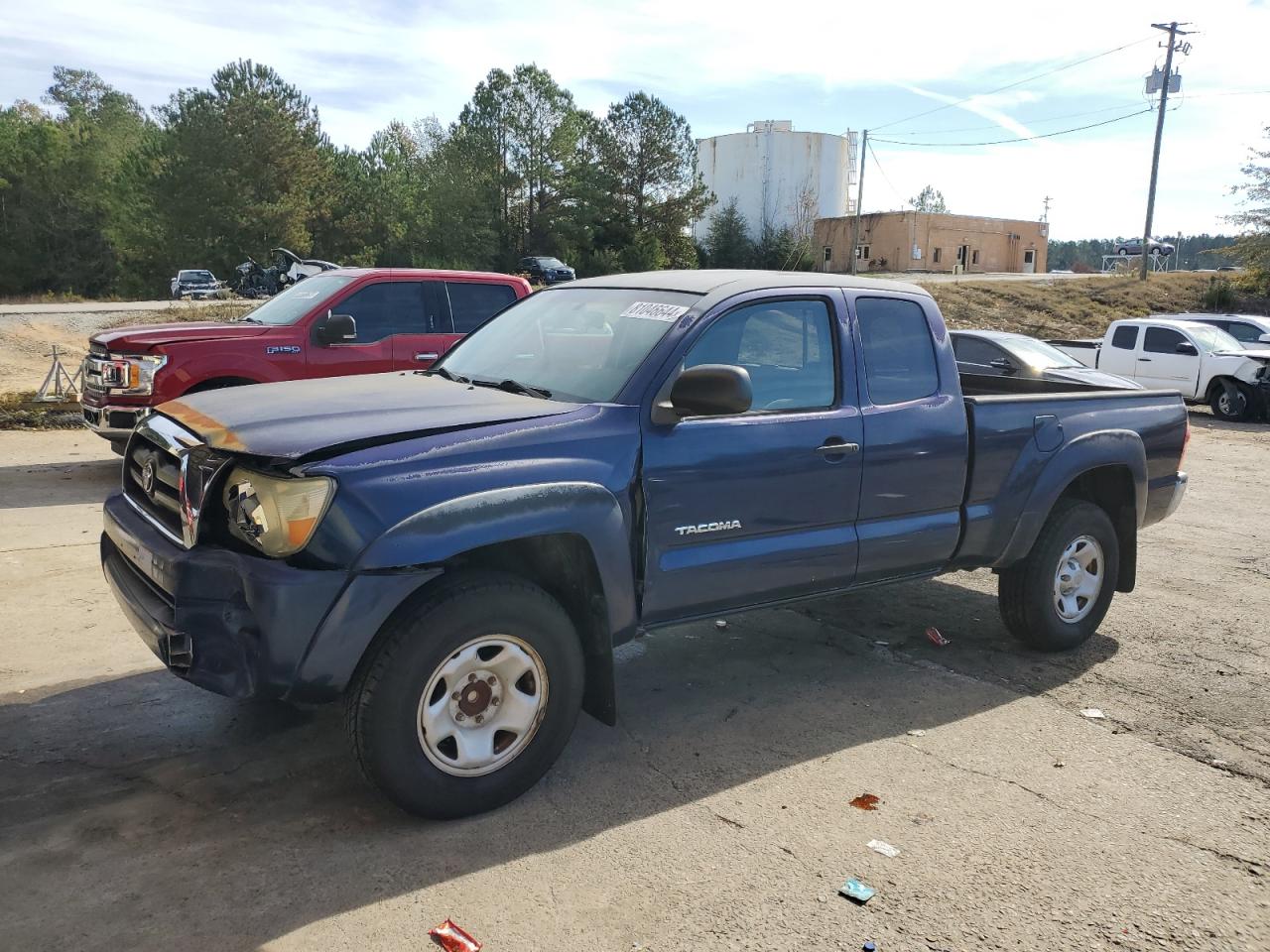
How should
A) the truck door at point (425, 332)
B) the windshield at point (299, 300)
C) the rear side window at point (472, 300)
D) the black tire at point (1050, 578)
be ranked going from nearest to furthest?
the black tire at point (1050, 578) < the windshield at point (299, 300) < the truck door at point (425, 332) < the rear side window at point (472, 300)

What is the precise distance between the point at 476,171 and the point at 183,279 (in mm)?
22974

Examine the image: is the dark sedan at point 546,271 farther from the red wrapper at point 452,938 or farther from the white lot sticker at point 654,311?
the red wrapper at point 452,938

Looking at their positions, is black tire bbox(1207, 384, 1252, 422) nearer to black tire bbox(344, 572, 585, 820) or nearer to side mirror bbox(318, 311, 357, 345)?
side mirror bbox(318, 311, 357, 345)

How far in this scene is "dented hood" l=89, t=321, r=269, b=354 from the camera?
8258 mm

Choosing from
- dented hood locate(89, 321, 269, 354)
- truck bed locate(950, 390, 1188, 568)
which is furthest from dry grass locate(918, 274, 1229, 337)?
truck bed locate(950, 390, 1188, 568)

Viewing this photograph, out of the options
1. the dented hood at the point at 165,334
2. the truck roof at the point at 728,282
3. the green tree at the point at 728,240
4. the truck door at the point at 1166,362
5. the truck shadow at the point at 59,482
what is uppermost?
the green tree at the point at 728,240

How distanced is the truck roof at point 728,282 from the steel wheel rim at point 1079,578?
1689mm

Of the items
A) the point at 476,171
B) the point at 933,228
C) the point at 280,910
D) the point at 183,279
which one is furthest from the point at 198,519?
the point at 933,228

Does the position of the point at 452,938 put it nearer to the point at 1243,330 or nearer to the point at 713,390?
the point at 713,390

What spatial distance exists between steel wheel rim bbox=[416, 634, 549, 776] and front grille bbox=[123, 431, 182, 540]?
3.65 feet

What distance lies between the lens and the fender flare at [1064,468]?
4945 mm

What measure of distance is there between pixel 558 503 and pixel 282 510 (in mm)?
900

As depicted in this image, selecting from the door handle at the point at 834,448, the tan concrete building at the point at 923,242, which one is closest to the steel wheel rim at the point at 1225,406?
the door handle at the point at 834,448

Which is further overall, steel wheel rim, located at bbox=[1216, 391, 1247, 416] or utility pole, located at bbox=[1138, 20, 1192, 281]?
utility pole, located at bbox=[1138, 20, 1192, 281]
